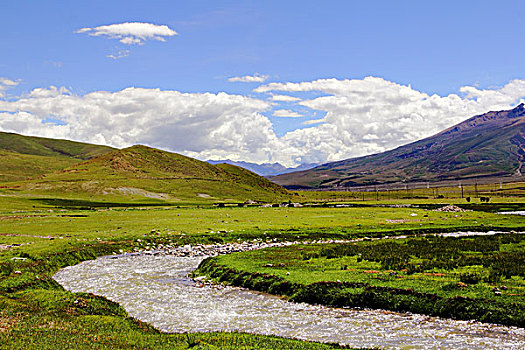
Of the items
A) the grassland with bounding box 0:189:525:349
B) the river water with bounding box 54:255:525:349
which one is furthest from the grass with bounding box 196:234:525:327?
the grassland with bounding box 0:189:525:349

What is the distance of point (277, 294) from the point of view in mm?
30062

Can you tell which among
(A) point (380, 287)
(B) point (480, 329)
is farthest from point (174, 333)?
(B) point (480, 329)

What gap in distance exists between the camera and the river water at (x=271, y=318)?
788 inches

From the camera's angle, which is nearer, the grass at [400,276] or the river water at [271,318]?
the river water at [271,318]

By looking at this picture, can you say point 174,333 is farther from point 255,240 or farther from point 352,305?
point 255,240

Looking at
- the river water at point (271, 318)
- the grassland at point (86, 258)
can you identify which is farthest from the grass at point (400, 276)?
the grassland at point (86, 258)

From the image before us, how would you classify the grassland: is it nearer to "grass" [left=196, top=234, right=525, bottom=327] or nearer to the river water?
the river water

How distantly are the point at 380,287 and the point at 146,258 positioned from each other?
2898cm

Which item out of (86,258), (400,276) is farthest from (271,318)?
(86,258)

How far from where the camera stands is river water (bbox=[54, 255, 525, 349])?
20.0m

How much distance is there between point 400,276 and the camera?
30.3 metres

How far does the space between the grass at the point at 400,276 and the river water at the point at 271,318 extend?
43.1 inches

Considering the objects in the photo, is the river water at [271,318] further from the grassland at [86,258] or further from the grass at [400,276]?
the grassland at [86,258]

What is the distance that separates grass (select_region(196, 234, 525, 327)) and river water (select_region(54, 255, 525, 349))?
1095mm
